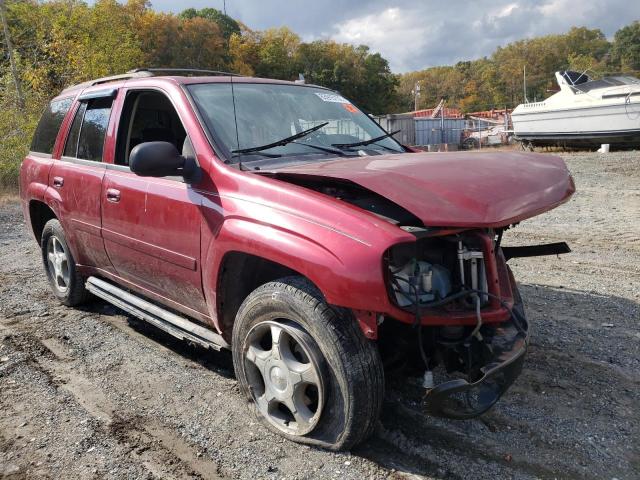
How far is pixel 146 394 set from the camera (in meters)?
3.47

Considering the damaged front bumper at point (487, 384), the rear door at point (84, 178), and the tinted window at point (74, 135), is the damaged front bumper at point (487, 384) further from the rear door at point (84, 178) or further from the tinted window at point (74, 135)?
the tinted window at point (74, 135)

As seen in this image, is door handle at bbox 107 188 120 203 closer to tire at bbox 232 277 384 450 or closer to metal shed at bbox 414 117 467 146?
tire at bbox 232 277 384 450

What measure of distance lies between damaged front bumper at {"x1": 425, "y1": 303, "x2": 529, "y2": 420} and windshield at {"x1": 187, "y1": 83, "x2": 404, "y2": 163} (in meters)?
1.61

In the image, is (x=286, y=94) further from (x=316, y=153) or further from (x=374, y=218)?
(x=374, y=218)

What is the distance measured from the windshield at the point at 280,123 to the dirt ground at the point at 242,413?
5.24 ft

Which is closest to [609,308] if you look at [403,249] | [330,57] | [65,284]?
[403,249]

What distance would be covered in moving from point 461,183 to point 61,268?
4.11 meters

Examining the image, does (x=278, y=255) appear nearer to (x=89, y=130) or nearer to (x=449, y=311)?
(x=449, y=311)

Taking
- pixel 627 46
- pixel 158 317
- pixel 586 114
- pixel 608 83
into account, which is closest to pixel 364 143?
pixel 158 317

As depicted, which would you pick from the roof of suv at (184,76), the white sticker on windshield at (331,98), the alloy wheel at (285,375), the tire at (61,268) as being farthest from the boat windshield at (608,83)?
the alloy wheel at (285,375)

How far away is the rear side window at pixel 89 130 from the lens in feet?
13.9

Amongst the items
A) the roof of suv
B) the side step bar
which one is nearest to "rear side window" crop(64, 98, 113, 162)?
the roof of suv

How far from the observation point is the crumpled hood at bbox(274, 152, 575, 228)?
94.6 inches

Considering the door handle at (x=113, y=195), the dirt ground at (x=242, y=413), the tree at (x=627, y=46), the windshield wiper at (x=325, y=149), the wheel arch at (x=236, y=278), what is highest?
the tree at (x=627, y=46)
